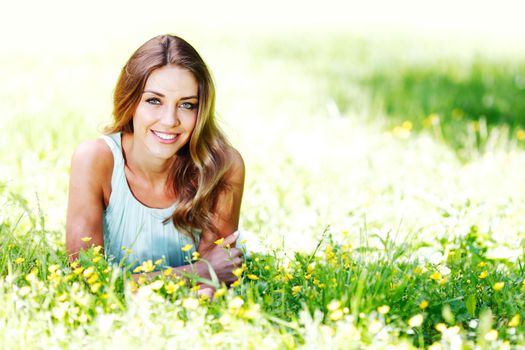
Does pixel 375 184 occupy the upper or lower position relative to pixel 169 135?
lower

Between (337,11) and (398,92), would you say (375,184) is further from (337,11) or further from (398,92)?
(337,11)

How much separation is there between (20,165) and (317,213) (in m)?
1.71

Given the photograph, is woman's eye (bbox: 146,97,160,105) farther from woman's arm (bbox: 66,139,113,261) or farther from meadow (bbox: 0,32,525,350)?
meadow (bbox: 0,32,525,350)

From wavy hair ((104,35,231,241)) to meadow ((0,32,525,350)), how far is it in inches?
14.0

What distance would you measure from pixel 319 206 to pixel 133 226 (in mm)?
1187

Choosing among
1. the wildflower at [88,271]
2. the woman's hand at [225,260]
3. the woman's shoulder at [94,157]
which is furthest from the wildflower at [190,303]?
the woman's shoulder at [94,157]

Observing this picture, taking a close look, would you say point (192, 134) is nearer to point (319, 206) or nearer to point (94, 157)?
point (94, 157)

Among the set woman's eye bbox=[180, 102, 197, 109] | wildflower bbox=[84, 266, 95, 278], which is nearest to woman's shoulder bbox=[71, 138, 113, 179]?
woman's eye bbox=[180, 102, 197, 109]

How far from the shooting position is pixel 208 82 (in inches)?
136

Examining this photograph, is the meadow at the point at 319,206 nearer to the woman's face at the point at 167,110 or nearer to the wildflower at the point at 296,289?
the wildflower at the point at 296,289

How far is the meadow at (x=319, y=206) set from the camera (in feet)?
8.66

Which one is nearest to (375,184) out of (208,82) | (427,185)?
(427,185)

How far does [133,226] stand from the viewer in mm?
3637

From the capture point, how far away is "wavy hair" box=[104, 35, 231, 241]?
3.43 m
